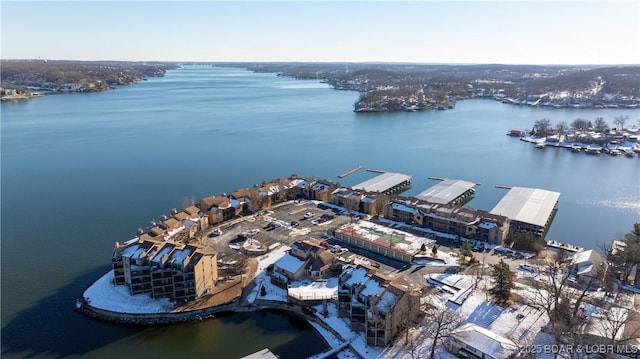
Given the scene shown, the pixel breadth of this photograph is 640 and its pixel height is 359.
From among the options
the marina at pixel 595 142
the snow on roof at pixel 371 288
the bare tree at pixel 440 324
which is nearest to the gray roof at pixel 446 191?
the bare tree at pixel 440 324

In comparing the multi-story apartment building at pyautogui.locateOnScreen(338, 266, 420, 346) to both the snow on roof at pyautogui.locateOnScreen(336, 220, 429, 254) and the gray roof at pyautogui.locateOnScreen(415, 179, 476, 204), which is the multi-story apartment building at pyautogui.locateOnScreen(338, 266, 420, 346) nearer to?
the snow on roof at pyautogui.locateOnScreen(336, 220, 429, 254)

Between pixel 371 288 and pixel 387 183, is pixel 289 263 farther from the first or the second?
pixel 387 183

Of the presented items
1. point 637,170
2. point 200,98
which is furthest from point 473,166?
point 200,98

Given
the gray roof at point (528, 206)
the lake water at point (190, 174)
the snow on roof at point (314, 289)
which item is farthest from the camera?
the gray roof at point (528, 206)

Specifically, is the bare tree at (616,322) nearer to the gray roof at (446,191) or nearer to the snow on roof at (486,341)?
the snow on roof at (486,341)

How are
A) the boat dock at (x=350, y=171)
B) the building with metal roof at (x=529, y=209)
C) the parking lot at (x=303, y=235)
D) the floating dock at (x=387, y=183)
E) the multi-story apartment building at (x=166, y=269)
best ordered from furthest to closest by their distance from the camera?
the boat dock at (x=350, y=171) < the floating dock at (x=387, y=183) < the building with metal roof at (x=529, y=209) < the parking lot at (x=303, y=235) < the multi-story apartment building at (x=166, y=269)
